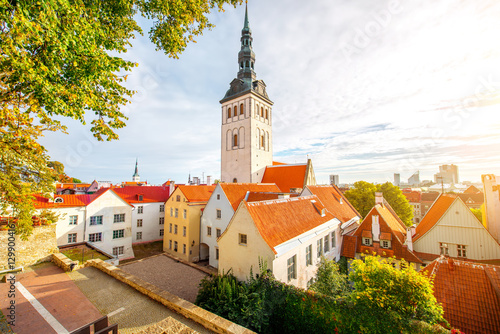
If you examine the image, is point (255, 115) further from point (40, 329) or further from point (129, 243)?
point (40, 329)

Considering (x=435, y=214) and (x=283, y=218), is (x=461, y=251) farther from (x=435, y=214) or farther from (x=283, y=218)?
(x=283, y=218)

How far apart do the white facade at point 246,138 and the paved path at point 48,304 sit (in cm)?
2554

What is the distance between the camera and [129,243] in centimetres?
2534

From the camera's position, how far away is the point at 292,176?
103ft

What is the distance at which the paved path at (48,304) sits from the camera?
682cm

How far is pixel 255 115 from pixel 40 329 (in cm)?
3275

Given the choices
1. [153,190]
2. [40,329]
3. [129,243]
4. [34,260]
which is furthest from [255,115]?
[40,329]

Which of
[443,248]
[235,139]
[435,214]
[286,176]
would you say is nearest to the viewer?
[443,248]

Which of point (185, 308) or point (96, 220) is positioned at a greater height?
point (96, 220)

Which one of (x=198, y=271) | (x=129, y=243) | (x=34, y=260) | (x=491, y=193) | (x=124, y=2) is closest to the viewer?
(x=124, y=2)

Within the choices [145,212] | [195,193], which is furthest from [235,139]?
[145,212]

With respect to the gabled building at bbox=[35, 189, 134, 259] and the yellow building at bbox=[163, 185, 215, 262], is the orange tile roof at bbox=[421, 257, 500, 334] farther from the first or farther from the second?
the gabled building at bbox=[35, 189, 134, 259]

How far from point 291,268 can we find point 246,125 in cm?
2662

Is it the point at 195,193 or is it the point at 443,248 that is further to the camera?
the point at 195,193
